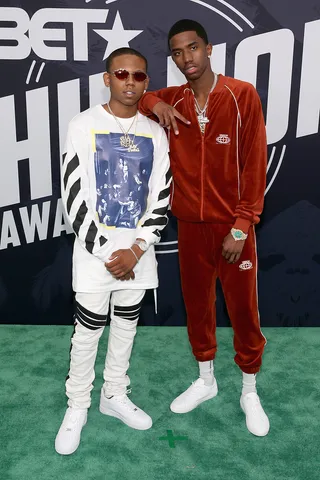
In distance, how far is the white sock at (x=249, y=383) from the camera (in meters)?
2.72

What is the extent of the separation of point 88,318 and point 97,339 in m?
0.13

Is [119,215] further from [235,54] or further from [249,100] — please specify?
[235,54]

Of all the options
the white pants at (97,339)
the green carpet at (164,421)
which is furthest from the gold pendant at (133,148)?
the green carpet at (164,421)

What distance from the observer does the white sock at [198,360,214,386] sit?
286 centimetres

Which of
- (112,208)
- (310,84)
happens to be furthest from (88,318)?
(310,84)

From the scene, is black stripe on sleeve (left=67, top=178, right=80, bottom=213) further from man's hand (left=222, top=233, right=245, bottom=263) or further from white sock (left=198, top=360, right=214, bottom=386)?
white sock (left=198, top=360, right=214, bottom=386)

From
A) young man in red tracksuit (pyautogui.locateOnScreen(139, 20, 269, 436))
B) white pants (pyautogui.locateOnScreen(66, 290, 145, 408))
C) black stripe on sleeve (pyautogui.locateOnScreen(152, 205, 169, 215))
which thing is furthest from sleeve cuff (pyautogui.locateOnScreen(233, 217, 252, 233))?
white pants (pyautogui.locateOnScreen(66, 290, 145, 408))

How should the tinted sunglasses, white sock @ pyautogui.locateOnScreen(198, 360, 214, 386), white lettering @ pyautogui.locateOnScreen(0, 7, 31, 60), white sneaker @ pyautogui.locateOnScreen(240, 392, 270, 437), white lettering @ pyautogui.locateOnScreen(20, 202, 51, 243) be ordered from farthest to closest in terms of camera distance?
1. white lettering @ pyautogui.locateOnScreen(20, 202, 51, 243)
2. white lettering @ pyautogui.locateOnScreen(0, 7, 31, 60)
3. white sock @ pyautogui.locateOnScreen(198, 360, 214, 386)
4. white sneaker @ pyautogui.locateOnScreen(240, 392, 270, 437)
5. the tinted sunglasses

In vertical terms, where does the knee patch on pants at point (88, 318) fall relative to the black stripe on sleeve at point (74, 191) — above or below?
below

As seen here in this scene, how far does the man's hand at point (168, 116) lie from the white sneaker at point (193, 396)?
135cm

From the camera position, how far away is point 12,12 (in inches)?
128

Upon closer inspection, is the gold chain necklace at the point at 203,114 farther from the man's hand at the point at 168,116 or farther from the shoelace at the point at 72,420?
the shoelace at the point at 72,420

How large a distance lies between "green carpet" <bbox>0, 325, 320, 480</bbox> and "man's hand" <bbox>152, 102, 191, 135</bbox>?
1428 millimetres

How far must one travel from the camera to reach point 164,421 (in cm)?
269
